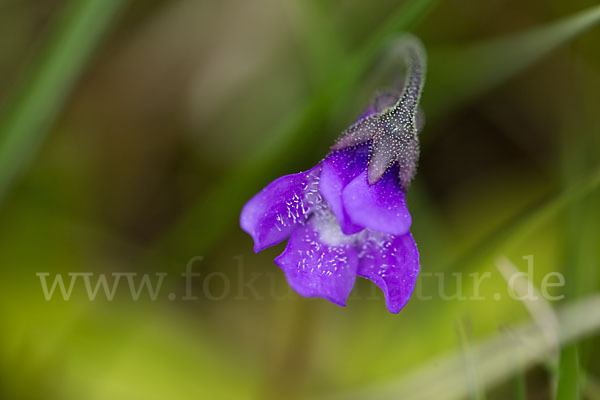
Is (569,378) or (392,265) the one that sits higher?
(392,265)

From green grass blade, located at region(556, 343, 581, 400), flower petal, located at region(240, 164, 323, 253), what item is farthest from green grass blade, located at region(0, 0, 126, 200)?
green grass blade, located at region(556, 343, 581, 400)

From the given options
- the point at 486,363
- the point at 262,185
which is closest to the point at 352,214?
the point at 486,363

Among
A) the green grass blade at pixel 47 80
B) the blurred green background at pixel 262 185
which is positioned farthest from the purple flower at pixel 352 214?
the green grass blade at pixel 47 80

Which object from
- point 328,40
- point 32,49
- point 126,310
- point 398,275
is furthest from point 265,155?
point 32,49

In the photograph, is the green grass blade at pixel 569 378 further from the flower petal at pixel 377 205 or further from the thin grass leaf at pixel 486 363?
the flower petal at pixel 377 205

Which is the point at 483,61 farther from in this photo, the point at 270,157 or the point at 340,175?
the point at 340,175

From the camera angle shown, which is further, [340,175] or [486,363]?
[486,363]

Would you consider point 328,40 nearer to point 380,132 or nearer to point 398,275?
point 380,132

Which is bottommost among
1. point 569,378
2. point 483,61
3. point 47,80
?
point 569,378
